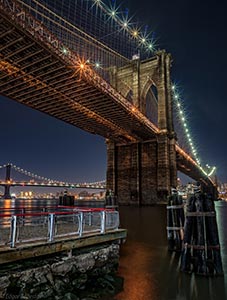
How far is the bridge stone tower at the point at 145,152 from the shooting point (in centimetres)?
4231

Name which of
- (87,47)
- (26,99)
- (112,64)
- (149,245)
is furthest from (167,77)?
(149,245)

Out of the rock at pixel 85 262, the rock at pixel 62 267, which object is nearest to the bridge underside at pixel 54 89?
the rock at pixel 85 262

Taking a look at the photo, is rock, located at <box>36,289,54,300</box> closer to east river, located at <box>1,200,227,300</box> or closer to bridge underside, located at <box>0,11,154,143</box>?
east river, located at <box>1,200,227,300</box>

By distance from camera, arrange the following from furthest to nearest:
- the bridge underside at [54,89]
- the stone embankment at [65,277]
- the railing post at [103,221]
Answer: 1. the bridge underside at [54,89]
2. the railing post at [103,221]
3. the stone embankment at [65,277]

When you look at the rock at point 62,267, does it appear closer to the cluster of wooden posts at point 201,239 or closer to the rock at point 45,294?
the rock at point 45,294

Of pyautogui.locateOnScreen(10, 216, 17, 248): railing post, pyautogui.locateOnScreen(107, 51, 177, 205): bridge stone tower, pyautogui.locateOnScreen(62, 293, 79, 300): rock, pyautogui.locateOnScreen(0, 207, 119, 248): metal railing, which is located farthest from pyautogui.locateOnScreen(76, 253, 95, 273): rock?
pyautogui.locateOnScreen(107, 51, 177, 205): bridge stone tower

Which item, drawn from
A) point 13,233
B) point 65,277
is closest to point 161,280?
point 65,277

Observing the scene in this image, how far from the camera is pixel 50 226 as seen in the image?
586cm

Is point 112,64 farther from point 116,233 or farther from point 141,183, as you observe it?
point 116,233

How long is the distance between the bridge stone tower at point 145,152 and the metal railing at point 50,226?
33.1 metres

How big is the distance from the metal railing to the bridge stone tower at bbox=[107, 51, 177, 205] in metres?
33.1

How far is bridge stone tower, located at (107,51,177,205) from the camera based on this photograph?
42.3 meters

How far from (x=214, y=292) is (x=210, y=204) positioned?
7.83 ft

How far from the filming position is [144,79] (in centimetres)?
5122
